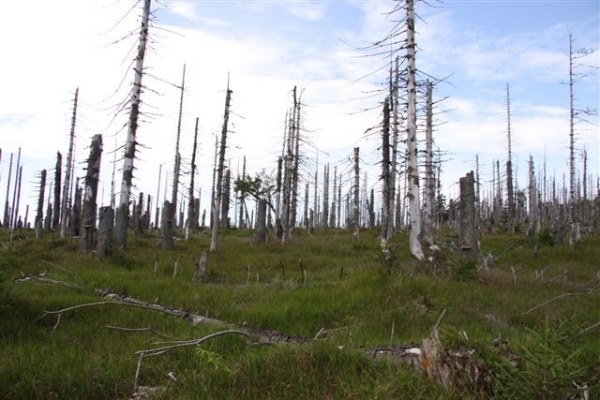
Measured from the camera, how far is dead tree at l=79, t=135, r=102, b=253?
16.4 metres

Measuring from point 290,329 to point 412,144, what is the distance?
8452 mm

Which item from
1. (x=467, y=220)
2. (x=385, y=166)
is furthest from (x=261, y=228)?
(x=467, y=220)

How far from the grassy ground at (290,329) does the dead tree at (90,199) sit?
1802 millimetres

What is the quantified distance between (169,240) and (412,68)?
12.9 m

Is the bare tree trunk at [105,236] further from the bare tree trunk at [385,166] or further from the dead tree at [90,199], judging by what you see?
the bare tree trunk at [385,166]

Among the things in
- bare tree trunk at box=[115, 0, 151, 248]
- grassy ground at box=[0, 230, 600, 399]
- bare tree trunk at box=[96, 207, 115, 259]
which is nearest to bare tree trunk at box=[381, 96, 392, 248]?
grassy ground at box=[0, 230, 600, 399]

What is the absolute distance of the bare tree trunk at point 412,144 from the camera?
14.5 meters

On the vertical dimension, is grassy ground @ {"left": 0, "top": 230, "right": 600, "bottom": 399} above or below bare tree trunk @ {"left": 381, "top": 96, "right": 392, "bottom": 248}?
below

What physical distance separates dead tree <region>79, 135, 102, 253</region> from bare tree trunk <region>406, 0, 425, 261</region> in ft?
36.5

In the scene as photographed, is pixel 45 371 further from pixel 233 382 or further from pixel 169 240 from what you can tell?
pixel 169 240

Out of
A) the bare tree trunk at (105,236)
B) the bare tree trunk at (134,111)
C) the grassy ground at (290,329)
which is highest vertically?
the bare tree trunk at (134,111)

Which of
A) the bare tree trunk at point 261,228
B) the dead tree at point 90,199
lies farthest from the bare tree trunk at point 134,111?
the bare tree trunk at point 261,228

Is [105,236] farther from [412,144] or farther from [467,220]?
[467,220]

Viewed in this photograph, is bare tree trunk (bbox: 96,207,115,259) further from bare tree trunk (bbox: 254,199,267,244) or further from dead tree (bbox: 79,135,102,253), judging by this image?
bare tree trunk (bbox: 254,199,267,244)
